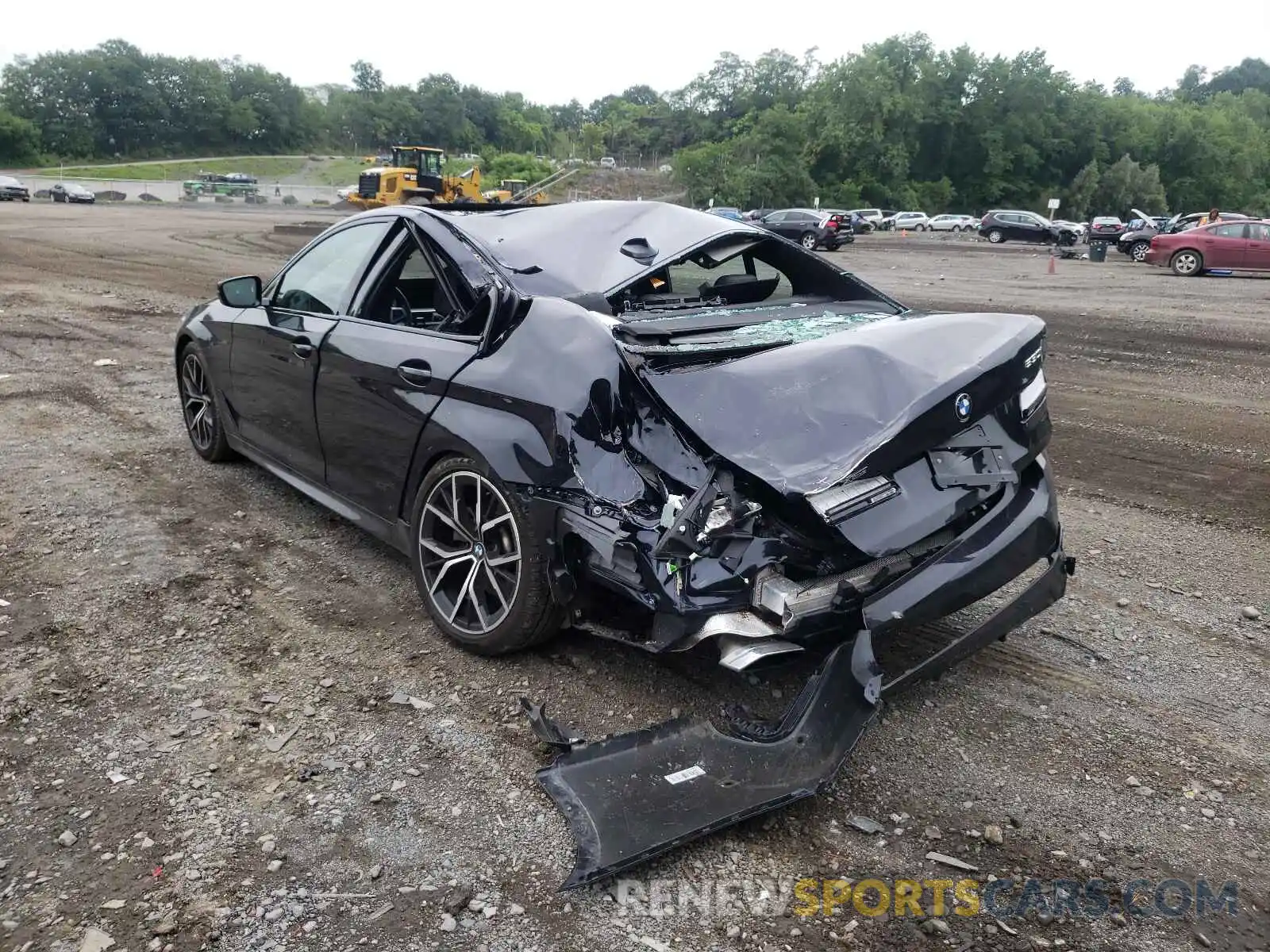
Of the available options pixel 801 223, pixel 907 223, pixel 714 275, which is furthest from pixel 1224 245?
pixel 907 223

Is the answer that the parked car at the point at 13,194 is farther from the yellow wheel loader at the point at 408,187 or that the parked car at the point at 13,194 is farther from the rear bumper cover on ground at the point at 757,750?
the rear bumper cover on ground at the point at 757,750

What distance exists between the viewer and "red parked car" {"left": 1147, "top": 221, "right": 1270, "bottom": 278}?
22.2 meters

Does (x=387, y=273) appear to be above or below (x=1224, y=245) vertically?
below

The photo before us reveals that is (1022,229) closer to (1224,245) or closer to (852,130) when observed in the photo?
(1224,245)

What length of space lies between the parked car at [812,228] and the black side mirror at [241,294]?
91.8 ft

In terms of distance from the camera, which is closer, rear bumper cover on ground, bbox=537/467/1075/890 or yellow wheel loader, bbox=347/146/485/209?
rear bumper cover on ground, bbox=537/467/1075/890

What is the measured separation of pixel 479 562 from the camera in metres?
3.48

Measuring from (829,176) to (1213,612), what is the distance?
78389 millimetres

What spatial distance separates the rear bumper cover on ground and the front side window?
8.15ft

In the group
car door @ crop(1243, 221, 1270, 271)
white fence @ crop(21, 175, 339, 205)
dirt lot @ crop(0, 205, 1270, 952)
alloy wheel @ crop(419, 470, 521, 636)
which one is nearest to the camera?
dirt lot @ crop(0, 205, 1270, 952)

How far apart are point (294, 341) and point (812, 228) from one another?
31.0 metres

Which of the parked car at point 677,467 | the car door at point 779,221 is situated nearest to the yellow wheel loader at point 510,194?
the car door at point 779,221

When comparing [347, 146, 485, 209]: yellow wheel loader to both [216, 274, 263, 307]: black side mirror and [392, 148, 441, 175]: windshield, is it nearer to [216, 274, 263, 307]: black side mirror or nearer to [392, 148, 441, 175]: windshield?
[392, 148, 441, 175]: windshield

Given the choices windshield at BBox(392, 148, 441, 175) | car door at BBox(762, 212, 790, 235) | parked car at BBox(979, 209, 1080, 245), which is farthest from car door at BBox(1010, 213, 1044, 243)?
windshield at BBox(392, 148, 441, 175)
